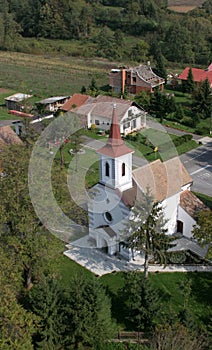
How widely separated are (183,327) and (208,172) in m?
29.5

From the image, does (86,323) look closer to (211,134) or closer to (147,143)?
(147,143)

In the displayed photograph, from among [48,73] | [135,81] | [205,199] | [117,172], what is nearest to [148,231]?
[117,172]

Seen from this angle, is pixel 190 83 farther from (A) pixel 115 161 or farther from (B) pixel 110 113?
(A) pixel 115 161

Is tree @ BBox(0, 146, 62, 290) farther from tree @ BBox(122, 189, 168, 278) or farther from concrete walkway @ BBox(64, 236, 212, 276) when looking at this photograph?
tree @ BBox(122, 189, 168, 278)

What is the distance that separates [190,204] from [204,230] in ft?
17.3

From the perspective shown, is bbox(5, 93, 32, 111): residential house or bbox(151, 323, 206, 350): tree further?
bbox(5, 93, 32, 111): residential house

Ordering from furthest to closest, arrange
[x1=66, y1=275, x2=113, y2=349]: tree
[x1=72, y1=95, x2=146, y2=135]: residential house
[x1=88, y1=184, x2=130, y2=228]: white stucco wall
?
[x1=72, y1=95, x2=146, y2=135]: residential house
[x1=88, y1=184, x2=130, y2=228]: white stucco wall
[x1=66, y1=275, x2=113, y2=349]: tree

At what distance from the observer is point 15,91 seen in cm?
9112

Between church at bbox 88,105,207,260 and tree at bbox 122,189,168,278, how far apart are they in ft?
5.00

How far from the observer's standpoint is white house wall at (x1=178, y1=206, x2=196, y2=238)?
3969 centimetres

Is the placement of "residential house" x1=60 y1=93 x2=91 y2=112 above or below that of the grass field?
above

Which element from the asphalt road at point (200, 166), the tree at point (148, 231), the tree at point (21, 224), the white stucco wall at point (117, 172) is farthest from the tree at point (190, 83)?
the tree at point (21, 224)

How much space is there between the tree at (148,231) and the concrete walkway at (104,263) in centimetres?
277

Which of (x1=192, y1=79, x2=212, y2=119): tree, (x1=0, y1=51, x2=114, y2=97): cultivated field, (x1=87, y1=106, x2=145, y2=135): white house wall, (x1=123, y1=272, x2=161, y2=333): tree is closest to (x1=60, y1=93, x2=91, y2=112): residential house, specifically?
(x1=87, y1=106, x2=145, y2=135): white house wall
